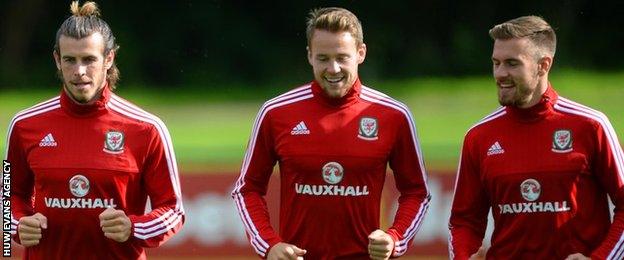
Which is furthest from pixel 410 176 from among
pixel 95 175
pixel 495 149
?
pixel 95 175

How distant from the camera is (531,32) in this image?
5086mm

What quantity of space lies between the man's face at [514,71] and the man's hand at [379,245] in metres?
0.69

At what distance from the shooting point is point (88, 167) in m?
5.32

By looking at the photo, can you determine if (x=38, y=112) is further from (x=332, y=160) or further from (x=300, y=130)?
(x=332, y=160)

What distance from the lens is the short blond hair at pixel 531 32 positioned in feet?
16.6

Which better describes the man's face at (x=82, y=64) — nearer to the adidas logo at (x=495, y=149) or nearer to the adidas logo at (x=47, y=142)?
the adidas logo at (x=47, y=142)

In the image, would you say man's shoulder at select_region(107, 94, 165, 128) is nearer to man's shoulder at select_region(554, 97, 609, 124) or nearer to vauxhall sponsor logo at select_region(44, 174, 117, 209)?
vauxhall sponsor logo at select_region(44, 174, 117, 209)

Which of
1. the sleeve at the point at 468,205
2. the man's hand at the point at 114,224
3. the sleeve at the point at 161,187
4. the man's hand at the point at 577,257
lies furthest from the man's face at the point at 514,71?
the man's hand at the point at 114,224

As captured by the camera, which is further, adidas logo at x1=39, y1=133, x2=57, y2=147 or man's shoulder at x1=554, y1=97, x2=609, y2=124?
adidas logo at x1=39, y1=133, x2=57, y2=147

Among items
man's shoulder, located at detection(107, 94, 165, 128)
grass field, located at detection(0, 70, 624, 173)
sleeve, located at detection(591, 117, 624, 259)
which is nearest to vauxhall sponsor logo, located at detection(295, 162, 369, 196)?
man's shoulder, located at detection(107, 94, 165, 128)

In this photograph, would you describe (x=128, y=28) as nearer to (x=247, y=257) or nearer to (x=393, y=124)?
(x=247, y=257)

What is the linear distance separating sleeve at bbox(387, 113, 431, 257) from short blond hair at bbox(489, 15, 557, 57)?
568 millimetres

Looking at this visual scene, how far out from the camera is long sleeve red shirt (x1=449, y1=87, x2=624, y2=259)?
5047mm

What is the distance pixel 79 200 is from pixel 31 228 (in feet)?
0.74
